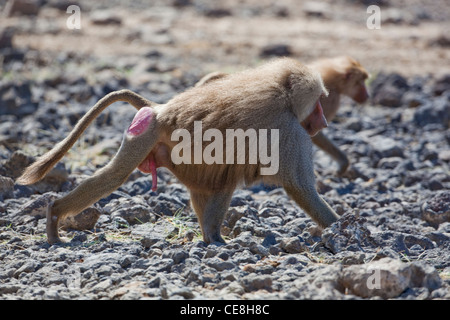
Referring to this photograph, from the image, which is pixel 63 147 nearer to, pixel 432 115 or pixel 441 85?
pixel 432 115

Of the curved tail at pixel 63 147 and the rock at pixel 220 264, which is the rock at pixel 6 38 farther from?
the rock at pixel 220 264

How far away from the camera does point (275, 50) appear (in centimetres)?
1188

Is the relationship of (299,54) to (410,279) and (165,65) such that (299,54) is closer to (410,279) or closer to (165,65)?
(165,65)

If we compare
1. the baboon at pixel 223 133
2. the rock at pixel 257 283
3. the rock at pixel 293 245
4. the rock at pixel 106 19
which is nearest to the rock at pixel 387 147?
the baboon at pixel 223 133

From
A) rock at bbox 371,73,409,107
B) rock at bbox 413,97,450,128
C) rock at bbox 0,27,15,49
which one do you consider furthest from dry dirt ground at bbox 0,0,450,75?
rock at bbox 413,97,450,128

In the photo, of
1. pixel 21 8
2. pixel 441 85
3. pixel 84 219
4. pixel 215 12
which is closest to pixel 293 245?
pixel 84 219

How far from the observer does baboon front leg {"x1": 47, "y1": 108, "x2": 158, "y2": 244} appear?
4.48m

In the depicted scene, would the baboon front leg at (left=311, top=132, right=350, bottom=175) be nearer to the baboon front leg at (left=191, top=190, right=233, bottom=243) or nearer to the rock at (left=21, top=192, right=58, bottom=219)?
the baboon front leg at (left=191, top=190, right=233, bottom=243)

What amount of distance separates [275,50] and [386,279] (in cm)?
869

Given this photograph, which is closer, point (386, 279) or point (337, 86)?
point (386, 279)

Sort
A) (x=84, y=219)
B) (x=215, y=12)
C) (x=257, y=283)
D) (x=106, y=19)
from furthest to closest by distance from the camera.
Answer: (x=215, y=12) < (x=106, y=19) < (x=84, y=219) < (x=257, y=283)

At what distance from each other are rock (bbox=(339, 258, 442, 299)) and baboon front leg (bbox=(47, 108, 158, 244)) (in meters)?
1.56

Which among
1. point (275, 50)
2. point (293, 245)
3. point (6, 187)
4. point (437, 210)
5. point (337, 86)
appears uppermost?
point (275, 50)

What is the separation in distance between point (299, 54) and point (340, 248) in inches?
316
